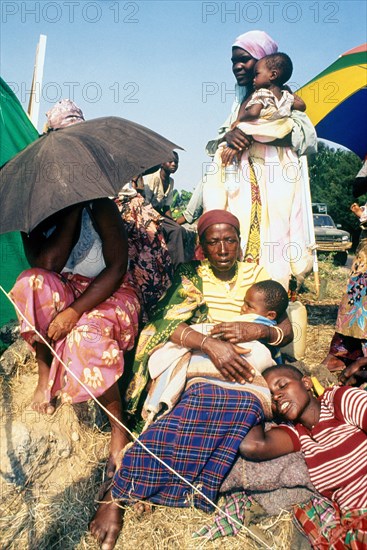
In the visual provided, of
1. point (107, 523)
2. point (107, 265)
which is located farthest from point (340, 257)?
point (107, 523)

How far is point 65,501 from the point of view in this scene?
2.64 metres

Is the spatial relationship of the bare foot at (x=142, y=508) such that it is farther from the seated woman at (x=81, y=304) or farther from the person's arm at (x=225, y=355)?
the person's arm at (x=225, y=355)

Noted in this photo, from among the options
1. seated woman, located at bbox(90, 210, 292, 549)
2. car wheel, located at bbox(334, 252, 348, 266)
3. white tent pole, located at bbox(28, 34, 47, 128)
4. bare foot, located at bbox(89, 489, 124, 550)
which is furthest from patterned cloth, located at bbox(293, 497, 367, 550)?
car wheel, located at bbox(334, 252, 348, 266)

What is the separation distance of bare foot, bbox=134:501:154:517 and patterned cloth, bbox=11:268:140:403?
0.59m

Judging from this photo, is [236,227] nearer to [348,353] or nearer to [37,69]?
[348,353]

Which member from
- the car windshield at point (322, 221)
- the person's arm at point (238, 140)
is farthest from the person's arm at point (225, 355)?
the car windshield at point (322, 221)

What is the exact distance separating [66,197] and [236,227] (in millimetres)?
1345

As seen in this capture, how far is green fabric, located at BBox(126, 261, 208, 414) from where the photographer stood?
3080mm

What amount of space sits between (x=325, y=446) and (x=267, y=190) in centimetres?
235

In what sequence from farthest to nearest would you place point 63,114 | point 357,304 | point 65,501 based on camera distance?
point 357,304 → point 63,114 → point 65,501

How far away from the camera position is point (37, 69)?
5535 millimetres

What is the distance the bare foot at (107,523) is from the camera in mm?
2383

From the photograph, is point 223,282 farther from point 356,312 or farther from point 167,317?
point 356,312

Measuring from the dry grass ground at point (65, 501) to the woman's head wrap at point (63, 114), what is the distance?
1841 mm
